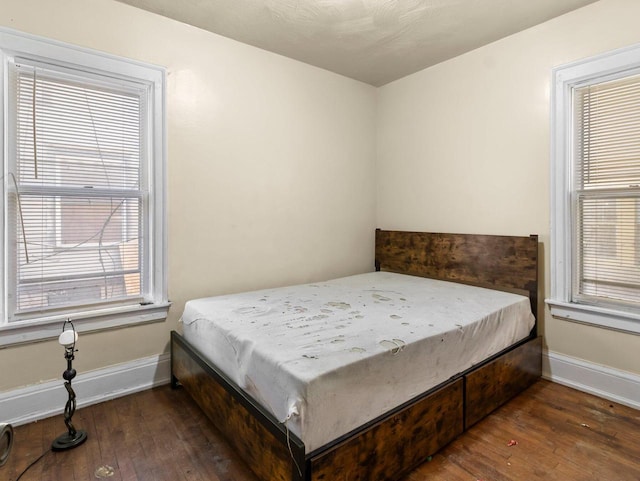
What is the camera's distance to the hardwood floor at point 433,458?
161 cm

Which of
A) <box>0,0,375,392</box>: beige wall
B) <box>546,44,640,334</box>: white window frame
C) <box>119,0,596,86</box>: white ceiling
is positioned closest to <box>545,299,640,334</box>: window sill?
<box>546,44,640,334</box>: white window frame

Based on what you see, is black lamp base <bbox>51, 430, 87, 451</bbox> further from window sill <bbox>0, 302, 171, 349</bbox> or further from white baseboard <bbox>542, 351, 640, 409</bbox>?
white baseboard <bbox>542, 351, 640, 409</bbox>

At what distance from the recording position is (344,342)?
1606 mm

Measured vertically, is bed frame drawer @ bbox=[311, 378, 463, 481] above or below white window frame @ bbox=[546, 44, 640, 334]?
below

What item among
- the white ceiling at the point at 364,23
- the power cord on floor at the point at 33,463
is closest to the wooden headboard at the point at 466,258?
the white ceiling at the point at 364,23

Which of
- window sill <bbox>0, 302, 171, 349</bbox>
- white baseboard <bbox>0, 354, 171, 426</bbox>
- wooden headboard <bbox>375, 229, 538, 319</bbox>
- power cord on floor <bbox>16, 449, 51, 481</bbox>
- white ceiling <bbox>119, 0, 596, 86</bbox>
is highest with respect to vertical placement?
white ceiling <bbox>119, 0, 596, 86</bbox>

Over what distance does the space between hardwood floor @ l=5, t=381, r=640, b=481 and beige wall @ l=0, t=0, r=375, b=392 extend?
0.43 metres

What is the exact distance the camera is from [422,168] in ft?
11.1

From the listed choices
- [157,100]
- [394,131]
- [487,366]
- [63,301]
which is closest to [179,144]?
[157,100]

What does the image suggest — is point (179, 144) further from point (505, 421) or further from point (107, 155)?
point (505, 421)

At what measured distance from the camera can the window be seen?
6.68 feet

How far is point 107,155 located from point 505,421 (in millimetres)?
2891

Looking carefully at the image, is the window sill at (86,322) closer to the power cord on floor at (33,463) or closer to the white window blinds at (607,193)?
the power cord on floor at (33,463)

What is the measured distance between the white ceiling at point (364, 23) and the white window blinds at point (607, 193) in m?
0.65
